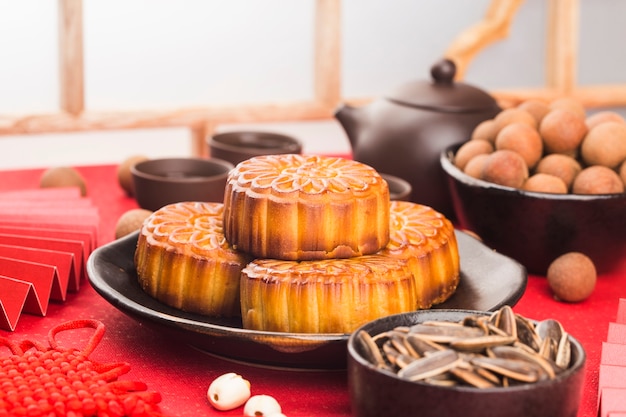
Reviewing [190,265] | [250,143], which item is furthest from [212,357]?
[250,143]

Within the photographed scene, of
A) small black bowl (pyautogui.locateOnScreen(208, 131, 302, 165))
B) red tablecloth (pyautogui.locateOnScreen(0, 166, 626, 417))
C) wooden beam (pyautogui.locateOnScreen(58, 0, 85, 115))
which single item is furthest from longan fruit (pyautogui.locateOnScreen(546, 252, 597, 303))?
wooden beam (pyautogui.locateOnScreen(58, 0, 85, 115))

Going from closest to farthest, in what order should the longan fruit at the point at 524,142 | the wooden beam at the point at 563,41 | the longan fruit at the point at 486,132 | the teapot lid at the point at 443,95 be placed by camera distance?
the longan fruit at the point at 524,142
the longan fruit at the point at 486,132
the teapot lid at the point at 443,95
the wooden beam at the point at 563,41

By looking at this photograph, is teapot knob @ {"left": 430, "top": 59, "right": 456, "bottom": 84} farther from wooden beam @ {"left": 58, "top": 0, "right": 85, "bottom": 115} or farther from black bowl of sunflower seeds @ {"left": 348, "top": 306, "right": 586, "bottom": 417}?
wooden beam @ {"left": 58, "top": 0, "right": 85, "bottom": 115}

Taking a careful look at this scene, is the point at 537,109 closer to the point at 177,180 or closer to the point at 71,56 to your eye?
the point at 177,180

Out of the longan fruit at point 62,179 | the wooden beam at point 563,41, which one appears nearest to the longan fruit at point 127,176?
the longan fruit at point 62,179

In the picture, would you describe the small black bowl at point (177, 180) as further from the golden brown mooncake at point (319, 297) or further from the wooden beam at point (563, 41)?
the wooden beam at point (563, 41)
